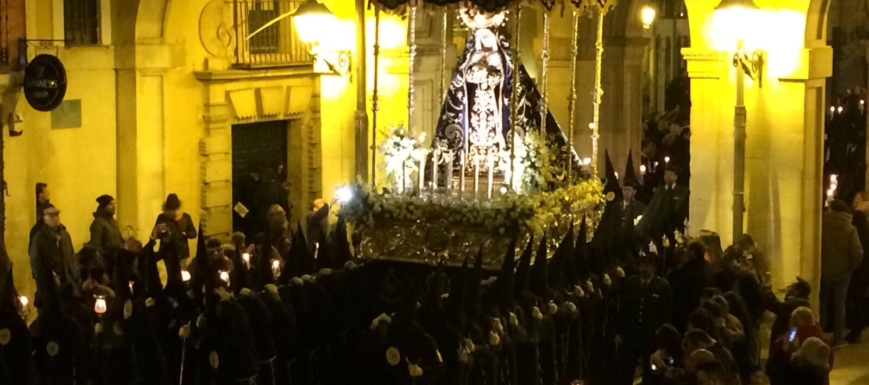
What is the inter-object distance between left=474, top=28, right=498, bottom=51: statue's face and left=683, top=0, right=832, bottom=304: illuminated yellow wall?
246cm

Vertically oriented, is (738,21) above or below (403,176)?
above

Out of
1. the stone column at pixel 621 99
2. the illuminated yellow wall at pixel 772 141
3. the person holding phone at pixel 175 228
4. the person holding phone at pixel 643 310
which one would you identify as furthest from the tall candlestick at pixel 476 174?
the stone column at pixel 621 99

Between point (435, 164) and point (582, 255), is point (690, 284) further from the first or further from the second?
point (435, 164)

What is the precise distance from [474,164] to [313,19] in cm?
258

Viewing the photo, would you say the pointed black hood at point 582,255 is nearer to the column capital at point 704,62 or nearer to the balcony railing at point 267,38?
the column capital at point 704,62

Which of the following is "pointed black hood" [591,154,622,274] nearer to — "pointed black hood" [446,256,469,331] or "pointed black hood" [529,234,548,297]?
"pointed black hood" [529,234,548,297]

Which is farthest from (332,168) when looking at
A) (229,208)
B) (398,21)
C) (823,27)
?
(823,27)

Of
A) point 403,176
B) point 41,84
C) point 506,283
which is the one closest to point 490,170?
point 403,176

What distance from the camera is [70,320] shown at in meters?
12.1

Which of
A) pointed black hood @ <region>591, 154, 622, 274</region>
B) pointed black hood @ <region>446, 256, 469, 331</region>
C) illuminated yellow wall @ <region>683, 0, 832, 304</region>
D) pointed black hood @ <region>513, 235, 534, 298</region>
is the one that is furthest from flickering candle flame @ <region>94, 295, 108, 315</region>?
illuminated yellow wall @ <region>683, 0, 832, 304</region>

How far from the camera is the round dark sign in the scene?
17500mm

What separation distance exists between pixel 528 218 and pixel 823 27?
4.09 metres

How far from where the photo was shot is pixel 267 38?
22.4 m

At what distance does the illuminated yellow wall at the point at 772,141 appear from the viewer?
53.5 ft
